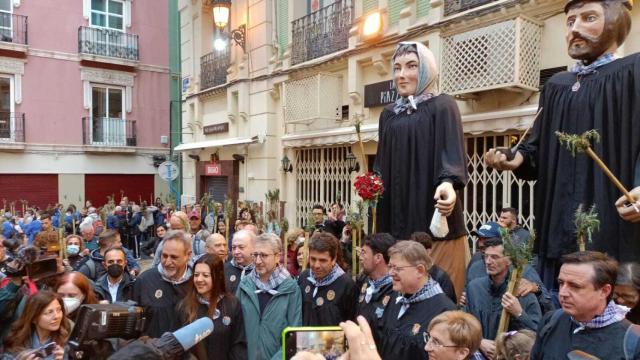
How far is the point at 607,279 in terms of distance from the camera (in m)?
2.06

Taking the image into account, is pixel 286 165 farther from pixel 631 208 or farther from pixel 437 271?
pixel 631 208

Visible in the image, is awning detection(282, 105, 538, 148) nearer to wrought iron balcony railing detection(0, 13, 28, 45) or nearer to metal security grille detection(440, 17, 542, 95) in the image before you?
metal security grille detection(440, 17, 542, 95)

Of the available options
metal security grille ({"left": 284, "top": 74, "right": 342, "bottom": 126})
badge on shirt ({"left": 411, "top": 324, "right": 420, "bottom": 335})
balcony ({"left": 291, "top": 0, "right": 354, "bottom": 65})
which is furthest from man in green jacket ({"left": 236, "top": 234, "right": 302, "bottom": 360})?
balcony ({"left": 291, "top": 0, "right": 354, "bottom": 65})

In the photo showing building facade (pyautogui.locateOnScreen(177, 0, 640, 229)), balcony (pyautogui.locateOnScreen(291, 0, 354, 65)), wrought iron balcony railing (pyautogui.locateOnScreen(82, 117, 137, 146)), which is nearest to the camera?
building facade (pyautogui.locateOnScreen(177, 0, 640, 229))

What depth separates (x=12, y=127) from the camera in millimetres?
16609

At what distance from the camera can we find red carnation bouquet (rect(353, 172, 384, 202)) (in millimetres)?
3359

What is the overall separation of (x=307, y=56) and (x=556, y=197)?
8673mm

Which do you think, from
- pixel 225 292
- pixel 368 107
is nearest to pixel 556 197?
pixel 225 292

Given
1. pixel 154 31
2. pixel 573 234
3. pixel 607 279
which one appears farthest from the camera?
pixel 154 31

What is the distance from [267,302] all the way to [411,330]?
1135mm

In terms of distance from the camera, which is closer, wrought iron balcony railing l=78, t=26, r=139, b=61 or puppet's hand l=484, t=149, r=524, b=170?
puppet's hand l=484, t=149, r=524, b=170

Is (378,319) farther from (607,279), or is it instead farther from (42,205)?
(42,205)

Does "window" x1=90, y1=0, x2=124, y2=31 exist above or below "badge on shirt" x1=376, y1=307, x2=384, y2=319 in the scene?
above

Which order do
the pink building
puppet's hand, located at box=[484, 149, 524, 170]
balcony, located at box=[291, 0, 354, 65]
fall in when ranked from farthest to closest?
the pink building → balcony, located at box=[291, 0, 354, 65] → puppet's hand, located at box=[484, 149, 524, 170]
